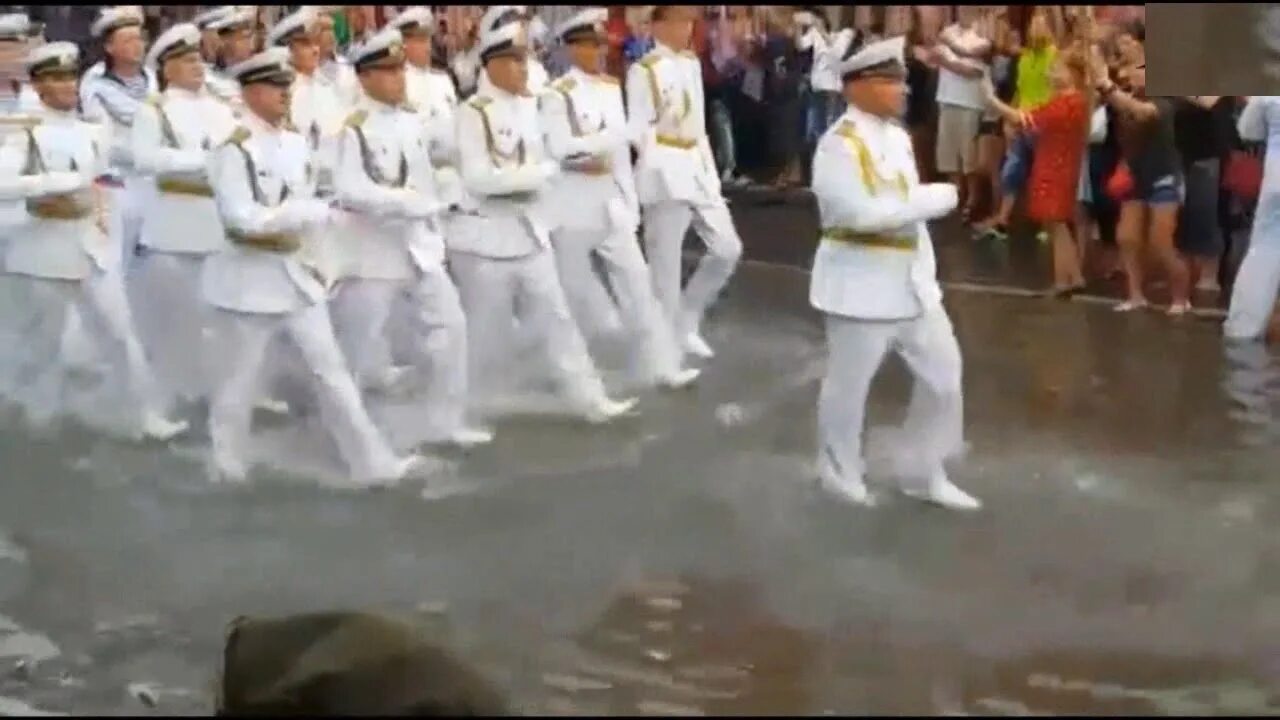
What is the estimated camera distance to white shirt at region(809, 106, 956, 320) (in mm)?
6051

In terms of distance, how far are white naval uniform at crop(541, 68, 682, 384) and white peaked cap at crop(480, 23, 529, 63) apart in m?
0.31

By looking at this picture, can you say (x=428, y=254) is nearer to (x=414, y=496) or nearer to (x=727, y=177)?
(x=414, y=496)

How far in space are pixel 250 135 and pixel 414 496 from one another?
1.22m

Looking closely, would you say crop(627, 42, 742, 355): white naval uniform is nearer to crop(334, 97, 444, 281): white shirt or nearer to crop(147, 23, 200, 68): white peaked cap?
crop(334, 97, 444, 281): white shirt

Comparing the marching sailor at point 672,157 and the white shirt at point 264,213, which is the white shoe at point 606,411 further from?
the white shirt at point 264,213

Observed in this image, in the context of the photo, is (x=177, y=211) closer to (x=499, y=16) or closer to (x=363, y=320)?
(x=363, y=320)

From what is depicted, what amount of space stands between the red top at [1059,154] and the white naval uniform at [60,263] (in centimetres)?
458

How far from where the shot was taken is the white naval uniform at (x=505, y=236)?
23.8 ft

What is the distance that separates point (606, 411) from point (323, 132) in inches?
56.6

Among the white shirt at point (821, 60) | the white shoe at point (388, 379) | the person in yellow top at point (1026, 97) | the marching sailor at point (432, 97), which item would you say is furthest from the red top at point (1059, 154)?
the white shoe at point (388, 379)

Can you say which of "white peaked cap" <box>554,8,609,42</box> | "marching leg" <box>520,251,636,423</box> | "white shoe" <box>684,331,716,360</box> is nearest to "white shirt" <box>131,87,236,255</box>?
"marching leg" <box>520,251,636,423</box>

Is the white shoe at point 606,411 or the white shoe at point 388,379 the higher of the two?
the white shoe at point 388,379

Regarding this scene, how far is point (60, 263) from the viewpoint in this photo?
23.7 feet

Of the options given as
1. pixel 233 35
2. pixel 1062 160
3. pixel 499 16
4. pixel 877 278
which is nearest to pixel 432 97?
pixel 499 16
